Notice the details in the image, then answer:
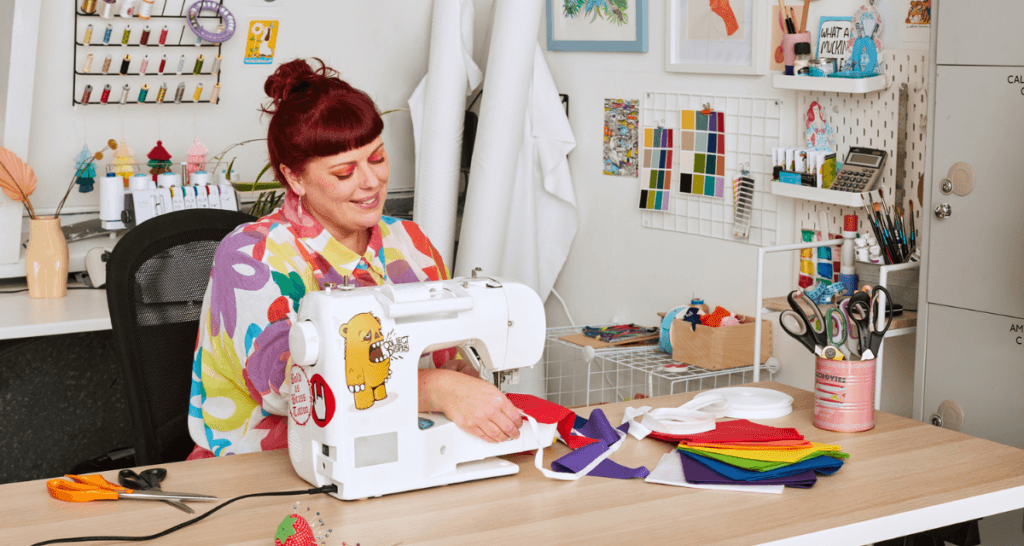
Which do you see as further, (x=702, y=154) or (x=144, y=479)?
(x=702, y=154)

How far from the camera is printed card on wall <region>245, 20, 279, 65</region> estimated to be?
3311 mm

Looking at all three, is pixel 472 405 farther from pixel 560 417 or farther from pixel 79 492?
pixel 79 492

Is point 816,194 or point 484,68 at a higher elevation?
point 484,68

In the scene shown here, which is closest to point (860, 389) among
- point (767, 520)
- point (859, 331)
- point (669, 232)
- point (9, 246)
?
point (859, 331)

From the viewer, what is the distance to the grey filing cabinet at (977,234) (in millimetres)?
1767

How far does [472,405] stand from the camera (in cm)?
140

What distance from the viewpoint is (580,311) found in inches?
136

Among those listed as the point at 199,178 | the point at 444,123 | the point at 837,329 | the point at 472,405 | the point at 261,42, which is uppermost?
the point at 261,42

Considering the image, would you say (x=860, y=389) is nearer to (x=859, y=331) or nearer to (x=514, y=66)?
(x=859, y=331)

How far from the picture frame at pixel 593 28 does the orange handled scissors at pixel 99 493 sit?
2149 millimetres

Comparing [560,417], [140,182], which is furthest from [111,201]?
[560,417]

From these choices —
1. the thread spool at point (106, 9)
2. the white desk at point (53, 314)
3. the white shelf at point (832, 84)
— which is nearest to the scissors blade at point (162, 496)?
the white desk at point (53, 314)

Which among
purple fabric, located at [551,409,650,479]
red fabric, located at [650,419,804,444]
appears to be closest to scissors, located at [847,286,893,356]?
red fabric, located at [650,419,804,444]

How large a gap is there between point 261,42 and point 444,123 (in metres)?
0.69
